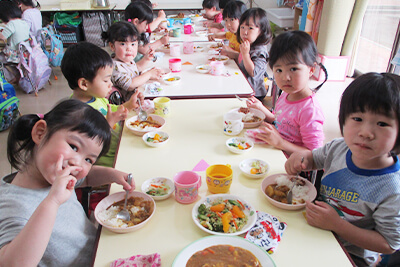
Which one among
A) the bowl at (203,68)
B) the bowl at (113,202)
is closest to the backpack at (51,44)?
the bowl at (203,68)

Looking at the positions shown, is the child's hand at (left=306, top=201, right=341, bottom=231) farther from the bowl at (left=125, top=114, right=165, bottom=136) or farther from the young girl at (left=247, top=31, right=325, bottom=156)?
the bowl at (left=125, top=114, right=165, bottom=136)

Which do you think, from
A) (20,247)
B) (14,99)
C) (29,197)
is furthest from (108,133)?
(14,99)

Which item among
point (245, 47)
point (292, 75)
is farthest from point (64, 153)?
point (245, 47)

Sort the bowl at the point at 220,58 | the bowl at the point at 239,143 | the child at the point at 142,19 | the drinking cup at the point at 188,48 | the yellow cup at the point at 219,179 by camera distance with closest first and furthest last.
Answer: the yellow cup at the point at 219,179
the bowl at the point at 239,143
the bowl at the point at 220,58
the drinking cup at the point at 188,48
the child at the point at 142,19

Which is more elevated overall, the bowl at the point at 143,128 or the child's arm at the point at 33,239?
the child's arm at the point at 33,239

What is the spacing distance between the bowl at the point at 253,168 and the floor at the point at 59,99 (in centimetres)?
203

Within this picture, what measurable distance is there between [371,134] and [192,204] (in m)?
0.67

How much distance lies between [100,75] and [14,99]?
7.57 feet

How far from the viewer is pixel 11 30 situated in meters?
3.92

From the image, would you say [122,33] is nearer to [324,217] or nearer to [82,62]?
[82,62]

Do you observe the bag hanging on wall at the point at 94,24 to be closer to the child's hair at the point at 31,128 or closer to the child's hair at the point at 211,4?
the child's hair at the point at 211,4

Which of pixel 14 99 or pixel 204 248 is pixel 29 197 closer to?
pixel 204 248

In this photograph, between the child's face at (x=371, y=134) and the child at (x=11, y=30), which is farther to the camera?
the child at (x=11, y=30)

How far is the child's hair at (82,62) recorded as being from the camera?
1684 millimetres
